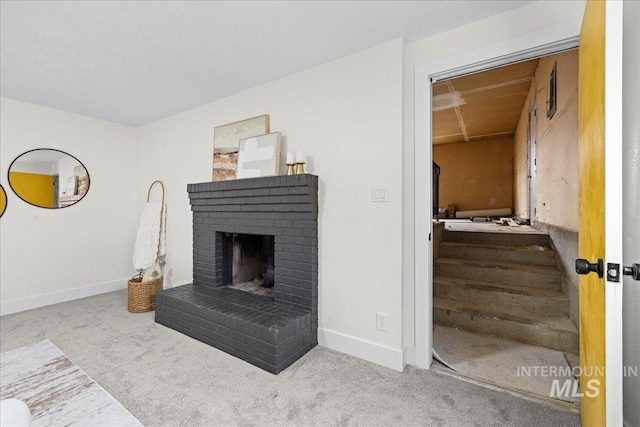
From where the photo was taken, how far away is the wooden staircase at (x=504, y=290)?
232 centimetres

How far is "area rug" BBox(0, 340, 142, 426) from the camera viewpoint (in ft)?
4.91

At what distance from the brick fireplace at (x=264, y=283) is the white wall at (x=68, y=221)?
177 cm

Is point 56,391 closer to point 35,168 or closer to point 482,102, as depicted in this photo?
point 35,168

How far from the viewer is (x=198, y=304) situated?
2.45 metres

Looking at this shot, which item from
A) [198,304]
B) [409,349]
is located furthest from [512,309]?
Result: [198,304]

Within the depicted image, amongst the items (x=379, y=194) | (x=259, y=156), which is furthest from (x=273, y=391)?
(x=259, y=156)

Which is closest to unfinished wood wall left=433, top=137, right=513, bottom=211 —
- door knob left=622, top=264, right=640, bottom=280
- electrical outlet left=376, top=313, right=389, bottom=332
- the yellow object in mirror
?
electrical outlet left=376, top=313, right=389, bottom=332

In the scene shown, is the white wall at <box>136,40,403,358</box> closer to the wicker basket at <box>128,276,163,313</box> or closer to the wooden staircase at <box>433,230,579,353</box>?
the wooden staircase at <box>433,230,579,353</box>

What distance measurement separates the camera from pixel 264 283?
9.93 feet

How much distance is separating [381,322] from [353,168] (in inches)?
45.9

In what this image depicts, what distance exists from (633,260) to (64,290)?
16.6 ft

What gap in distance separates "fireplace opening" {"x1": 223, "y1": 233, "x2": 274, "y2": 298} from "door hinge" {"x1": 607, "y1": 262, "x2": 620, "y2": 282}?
2494 mm

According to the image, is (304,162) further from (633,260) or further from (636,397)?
(636,397)

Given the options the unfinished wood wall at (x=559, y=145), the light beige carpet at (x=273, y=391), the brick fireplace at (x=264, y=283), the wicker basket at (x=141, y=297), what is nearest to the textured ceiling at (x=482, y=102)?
the unfinished wood wall at (x=559, y=145)
